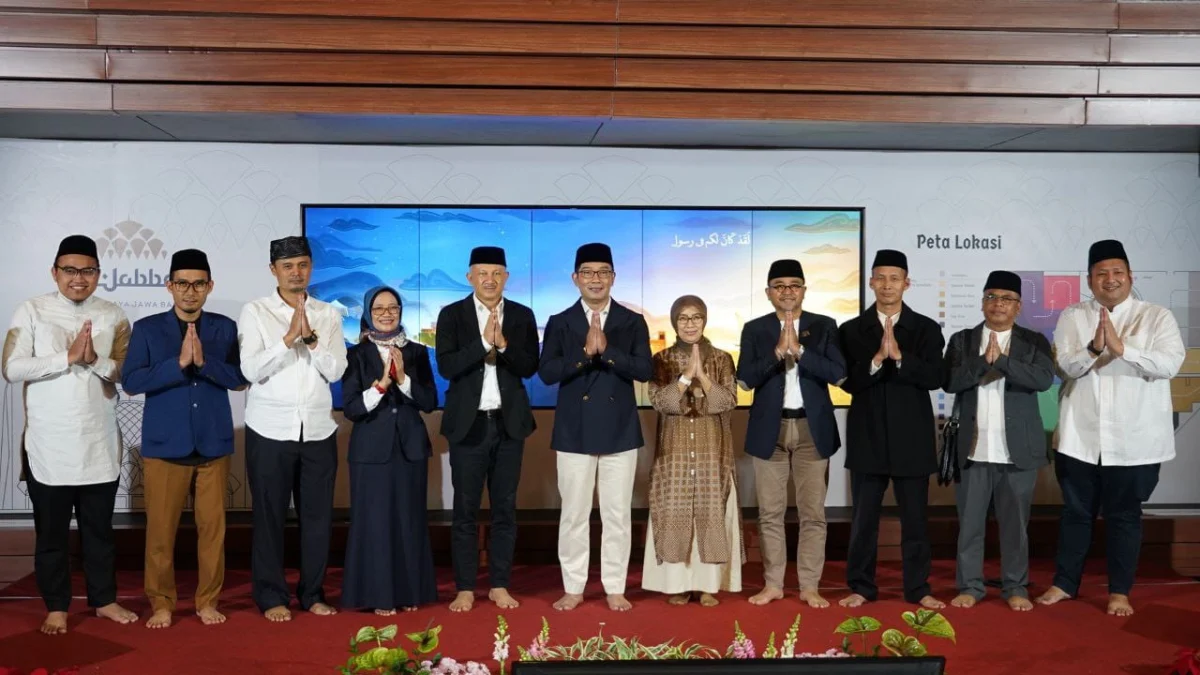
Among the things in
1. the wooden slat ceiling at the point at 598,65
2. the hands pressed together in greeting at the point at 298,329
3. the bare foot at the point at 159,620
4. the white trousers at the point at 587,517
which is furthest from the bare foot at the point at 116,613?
the wooden slat ceiling at the point at 598,65

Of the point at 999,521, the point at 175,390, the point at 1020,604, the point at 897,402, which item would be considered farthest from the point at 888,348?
the point at 175,390

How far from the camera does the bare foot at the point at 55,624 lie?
16.3 ft

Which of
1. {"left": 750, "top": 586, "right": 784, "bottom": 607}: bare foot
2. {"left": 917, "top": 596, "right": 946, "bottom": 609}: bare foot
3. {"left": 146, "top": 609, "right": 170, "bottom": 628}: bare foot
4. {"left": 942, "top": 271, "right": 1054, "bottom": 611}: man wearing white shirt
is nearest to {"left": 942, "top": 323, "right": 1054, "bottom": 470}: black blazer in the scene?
{"left": 942, "top": 271, "right": 1054, "bottom": 611}: man wearing white shirt

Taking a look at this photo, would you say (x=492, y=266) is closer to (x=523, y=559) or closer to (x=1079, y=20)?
(x=523, y=559)

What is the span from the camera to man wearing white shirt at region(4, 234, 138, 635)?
499 cm

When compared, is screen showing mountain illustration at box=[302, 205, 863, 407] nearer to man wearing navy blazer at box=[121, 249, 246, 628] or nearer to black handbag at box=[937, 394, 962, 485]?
black handbag at box=[937, 394, 962, 485]

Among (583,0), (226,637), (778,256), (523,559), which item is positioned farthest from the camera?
(778,256)

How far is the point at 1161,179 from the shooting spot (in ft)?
23.5

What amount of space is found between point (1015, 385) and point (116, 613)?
4.32 meters

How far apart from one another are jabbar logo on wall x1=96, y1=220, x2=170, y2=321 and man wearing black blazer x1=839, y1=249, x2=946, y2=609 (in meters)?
4.06

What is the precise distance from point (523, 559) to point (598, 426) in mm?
1443

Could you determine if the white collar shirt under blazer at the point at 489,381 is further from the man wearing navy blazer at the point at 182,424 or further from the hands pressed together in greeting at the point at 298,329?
the man wearing navy blazer at the point at 182,424

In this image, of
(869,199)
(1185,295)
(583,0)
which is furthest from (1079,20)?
(583,0)

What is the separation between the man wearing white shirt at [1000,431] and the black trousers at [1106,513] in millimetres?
219
